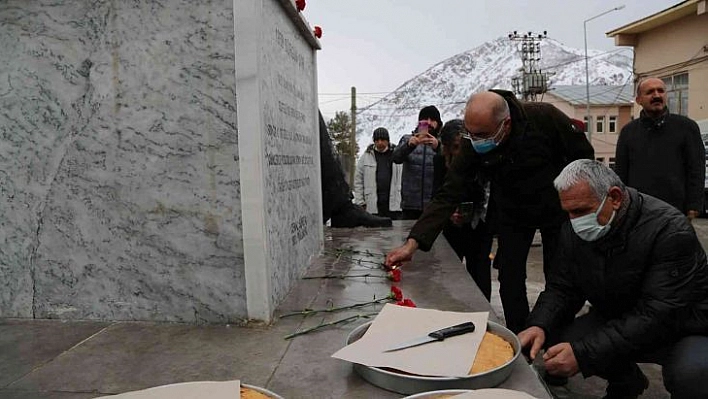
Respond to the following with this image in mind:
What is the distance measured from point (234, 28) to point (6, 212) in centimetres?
136

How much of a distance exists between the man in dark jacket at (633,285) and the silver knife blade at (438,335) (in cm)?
43

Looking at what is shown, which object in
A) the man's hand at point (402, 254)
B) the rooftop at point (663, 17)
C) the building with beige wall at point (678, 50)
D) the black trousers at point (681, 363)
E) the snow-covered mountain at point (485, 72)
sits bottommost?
the black trousers at point (681, 363)

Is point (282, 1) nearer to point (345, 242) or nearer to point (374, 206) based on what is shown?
point (345, 242)

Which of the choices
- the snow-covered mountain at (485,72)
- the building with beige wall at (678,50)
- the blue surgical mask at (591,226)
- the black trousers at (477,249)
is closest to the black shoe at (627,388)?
the blue surgical mask at (591,226)

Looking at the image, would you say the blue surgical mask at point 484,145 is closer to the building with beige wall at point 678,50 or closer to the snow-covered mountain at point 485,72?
the building with beige wall at point 678,50

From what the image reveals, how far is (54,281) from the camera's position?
8.61 feet

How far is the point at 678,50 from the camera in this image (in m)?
17.9

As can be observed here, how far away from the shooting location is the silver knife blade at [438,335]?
6.34 ft

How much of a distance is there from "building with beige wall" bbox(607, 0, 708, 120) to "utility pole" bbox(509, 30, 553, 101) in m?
18.2

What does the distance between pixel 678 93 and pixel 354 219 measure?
55.3 ft

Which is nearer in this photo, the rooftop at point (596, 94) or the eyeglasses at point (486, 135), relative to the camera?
the eyeglasses at point (486, 135)

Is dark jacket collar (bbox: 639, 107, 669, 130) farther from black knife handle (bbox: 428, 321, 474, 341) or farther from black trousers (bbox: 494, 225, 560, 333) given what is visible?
black knife handle (bbox: 428, 321, 474, 341)

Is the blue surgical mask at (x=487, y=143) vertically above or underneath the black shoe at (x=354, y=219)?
above

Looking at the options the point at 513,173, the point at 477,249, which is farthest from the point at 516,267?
the point at 477,249
